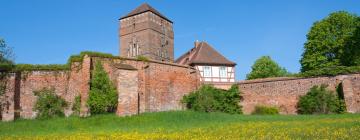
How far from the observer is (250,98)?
33.7 m

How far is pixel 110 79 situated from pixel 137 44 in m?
33.3

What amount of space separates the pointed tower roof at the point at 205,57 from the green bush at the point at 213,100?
25.9ft

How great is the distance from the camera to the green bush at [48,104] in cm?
2453

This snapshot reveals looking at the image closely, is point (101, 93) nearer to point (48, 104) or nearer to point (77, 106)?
point (77, 106)

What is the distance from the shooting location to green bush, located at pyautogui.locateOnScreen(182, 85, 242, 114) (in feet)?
98.3

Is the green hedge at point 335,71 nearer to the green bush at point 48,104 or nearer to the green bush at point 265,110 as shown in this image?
the green bush at point 265,110

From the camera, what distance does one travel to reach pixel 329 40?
134 ft

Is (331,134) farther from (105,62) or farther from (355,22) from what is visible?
(355,22)

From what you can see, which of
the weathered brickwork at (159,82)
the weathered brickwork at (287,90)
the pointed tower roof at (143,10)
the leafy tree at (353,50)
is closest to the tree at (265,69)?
the leafy tree at (353,50)

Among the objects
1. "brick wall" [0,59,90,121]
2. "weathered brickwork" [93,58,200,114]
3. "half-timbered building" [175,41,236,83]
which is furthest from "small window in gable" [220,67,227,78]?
"brick wall" [0,59,90,121]

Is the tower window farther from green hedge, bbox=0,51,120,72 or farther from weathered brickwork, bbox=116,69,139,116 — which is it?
weathered brickwork, bbox=116,69,139,116

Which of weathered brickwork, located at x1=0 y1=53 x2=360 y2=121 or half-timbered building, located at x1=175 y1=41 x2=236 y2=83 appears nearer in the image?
weathered brickwork, located at x1=0 y1=53 x2=360 y2=121

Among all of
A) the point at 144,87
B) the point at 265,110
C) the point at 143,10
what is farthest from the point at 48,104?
the point at 143,10

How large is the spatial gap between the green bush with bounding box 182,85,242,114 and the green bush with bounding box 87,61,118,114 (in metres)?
7.11
